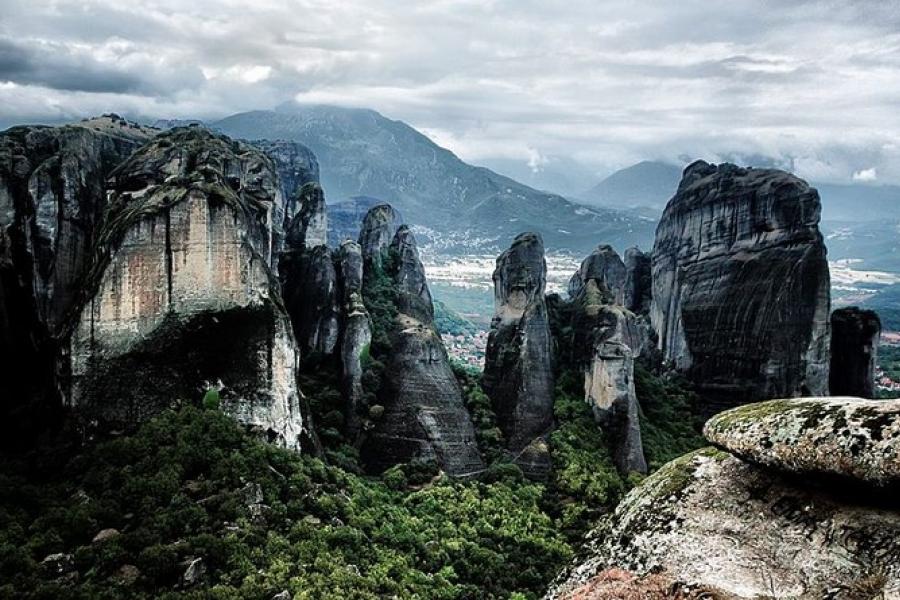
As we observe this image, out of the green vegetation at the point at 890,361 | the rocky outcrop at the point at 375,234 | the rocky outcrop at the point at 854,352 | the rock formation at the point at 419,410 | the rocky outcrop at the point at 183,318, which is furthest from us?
the green vegetation at the point at 890,361

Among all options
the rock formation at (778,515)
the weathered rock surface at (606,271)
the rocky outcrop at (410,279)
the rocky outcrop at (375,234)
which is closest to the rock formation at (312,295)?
the rocky outcrop at (375,234)

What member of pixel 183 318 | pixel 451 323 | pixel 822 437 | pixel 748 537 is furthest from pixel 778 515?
pixel 451 323

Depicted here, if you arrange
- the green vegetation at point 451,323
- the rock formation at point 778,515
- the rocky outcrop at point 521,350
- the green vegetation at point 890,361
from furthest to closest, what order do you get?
the green vegetation at point 451,323, the green vegetation at point 890,361, the rocky outcrop at point 521,350, the rock formation at point 778,515

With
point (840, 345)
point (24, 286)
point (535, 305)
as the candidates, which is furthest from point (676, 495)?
point (840, 345)

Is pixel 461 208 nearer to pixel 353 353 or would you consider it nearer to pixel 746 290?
pixel 746 290

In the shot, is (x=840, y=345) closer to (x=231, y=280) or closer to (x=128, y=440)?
(x=231, y=280)

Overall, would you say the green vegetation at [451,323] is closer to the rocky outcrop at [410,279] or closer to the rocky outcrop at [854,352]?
the rocky outcrop at [410,279]
